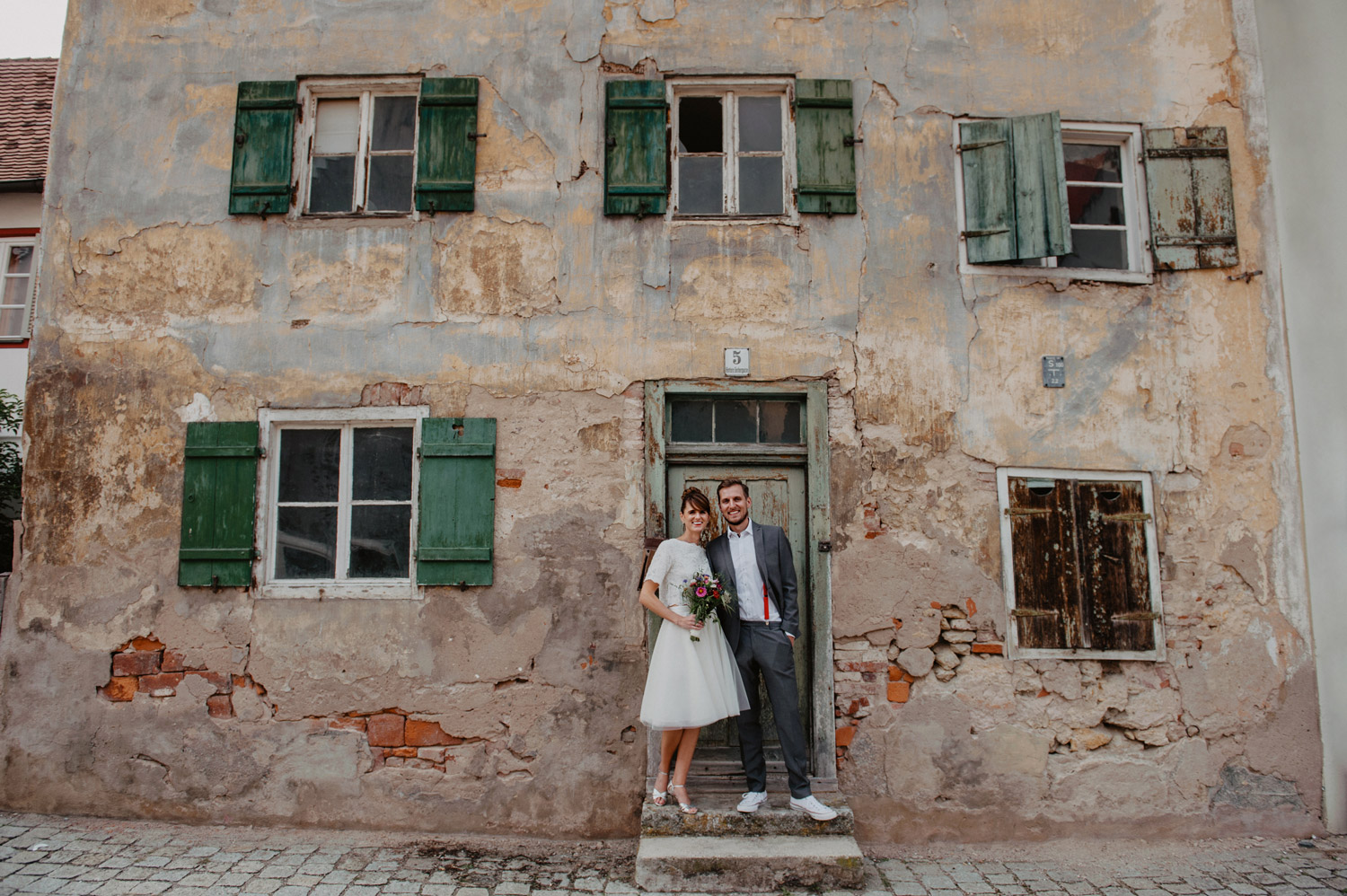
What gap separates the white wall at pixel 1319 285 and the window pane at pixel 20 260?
11.4 m

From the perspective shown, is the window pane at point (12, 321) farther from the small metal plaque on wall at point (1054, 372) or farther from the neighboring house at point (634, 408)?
the small metal plaque on wall at point (1054, 372)

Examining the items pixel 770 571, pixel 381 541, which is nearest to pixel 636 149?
pixel 770 571

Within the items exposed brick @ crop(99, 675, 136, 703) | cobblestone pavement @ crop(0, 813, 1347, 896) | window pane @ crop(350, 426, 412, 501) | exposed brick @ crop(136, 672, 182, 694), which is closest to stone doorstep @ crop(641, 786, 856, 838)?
cobblestone pavement @ crop(0, 813, 1347, 896)

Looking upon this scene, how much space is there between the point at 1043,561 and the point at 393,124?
204 inches

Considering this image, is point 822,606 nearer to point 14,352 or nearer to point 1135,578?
point 1135,578

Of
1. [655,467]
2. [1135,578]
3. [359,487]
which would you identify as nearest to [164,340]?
[359,487]

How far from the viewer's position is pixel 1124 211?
19.0 ft

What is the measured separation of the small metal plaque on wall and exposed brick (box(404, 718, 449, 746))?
438cm

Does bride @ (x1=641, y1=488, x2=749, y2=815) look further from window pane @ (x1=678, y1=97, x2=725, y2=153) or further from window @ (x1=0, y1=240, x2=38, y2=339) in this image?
window @ (x1=0, y1=240, x2=38, y2=339)

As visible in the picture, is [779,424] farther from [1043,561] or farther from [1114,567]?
[1114,567]

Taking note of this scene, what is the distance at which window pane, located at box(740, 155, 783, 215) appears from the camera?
18.7 feet

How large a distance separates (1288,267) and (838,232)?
9.62 ft

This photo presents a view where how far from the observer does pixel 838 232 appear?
5574mm

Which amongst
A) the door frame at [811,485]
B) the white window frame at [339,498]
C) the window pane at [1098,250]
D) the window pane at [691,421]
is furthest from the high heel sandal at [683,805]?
the window pane at [1098,250]
